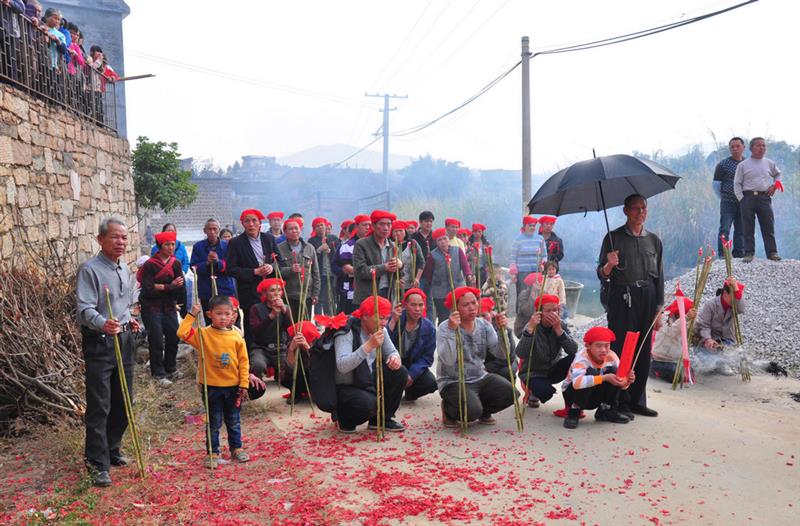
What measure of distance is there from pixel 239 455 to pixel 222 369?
623mm

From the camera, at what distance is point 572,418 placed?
5418 mm

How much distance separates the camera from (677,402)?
21.1 feet

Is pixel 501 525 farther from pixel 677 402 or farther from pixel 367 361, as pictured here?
pixel 677 402

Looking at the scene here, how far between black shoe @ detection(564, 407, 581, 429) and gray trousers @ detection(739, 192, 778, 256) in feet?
17.3

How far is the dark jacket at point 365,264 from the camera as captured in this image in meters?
7.09

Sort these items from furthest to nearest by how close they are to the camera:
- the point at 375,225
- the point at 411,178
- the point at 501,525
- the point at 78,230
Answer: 1. the point at 411,178
2. the point at 78,230
3. the point at 375,225
4. the point at 501,525

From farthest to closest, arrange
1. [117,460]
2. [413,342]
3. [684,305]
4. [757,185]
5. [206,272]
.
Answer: [757,185], [206,272], [684,305], [413,342], [117,460]

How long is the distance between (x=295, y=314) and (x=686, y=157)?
14.9m

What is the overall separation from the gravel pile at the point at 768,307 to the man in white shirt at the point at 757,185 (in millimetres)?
528

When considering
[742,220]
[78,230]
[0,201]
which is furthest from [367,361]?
[742,220]

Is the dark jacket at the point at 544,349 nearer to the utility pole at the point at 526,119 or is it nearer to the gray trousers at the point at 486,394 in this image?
the gray trousers at the point at 486,394

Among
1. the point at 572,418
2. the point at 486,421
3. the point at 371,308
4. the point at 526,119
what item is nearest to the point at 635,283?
the point at 572,418

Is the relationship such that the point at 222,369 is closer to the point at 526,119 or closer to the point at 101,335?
the point at 101,335

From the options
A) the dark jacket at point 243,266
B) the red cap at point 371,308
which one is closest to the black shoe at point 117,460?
the red cap at point 371,308
